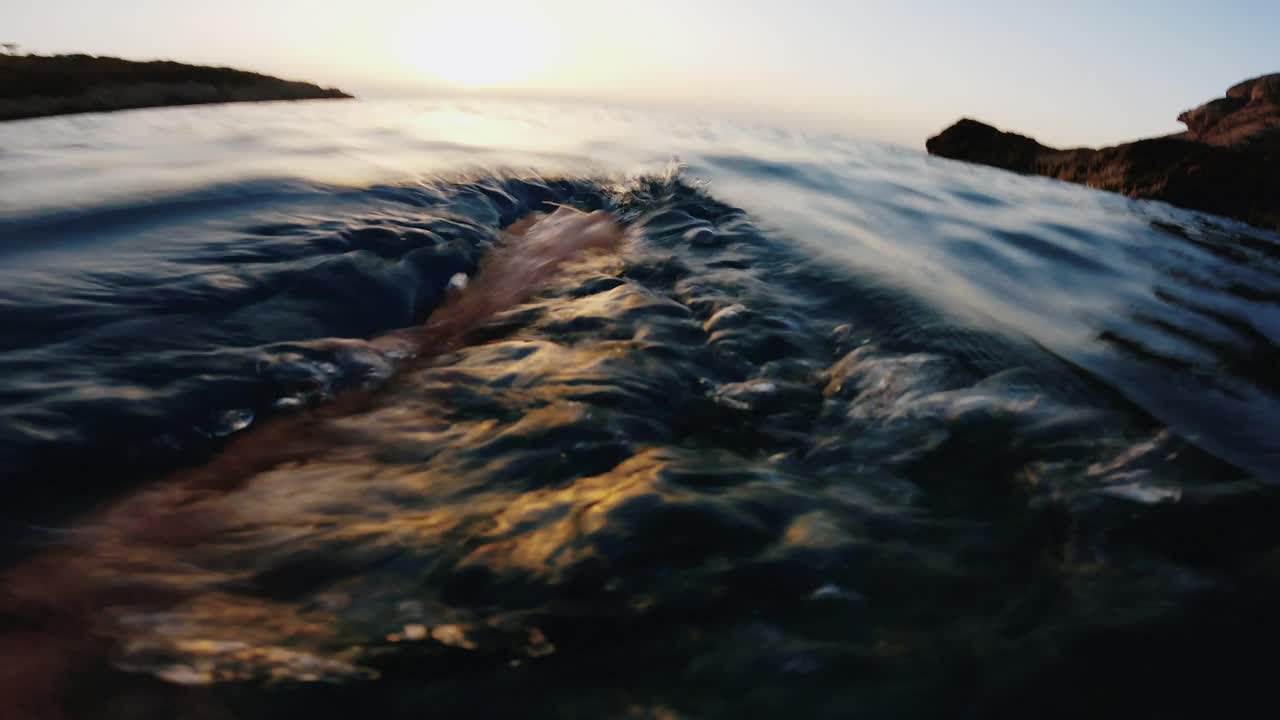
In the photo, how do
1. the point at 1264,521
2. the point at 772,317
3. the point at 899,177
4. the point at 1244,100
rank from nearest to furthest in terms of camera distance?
the point at 1264,521 → the point at 772,317 → the point at 899,177 → the point at 1244,100

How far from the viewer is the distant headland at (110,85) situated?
16.6 m

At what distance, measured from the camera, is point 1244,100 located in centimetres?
2769

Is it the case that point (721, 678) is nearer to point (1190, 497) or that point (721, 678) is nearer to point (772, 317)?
point (1190, 497)

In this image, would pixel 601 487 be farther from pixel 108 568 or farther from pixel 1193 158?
pixel 1193 158

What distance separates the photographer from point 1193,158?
692 inches

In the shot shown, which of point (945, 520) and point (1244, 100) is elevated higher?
point (1244, 100)

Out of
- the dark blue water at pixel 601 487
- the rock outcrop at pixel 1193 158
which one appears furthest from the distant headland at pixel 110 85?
the rock outcrop at pixel 1193 158

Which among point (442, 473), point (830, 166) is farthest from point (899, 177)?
point (442, 473)

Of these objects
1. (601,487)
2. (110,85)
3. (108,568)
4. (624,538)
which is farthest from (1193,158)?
(110,85)

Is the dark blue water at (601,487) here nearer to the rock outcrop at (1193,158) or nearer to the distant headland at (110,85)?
the rock outcrop at (1193,158)

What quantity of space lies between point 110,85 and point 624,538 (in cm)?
2623

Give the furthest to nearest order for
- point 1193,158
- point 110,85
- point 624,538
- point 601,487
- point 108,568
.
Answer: point 110,85 < point 1193,158 < point 601,487 < point 624,538 < point 108,568

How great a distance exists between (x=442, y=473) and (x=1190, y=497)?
2912 mm

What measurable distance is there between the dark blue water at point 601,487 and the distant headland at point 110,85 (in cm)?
1600
